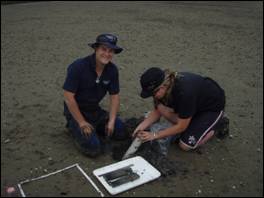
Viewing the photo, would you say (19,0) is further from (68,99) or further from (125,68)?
(68,99)

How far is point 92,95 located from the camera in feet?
12.0

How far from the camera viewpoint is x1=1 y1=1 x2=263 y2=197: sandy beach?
3.22 m

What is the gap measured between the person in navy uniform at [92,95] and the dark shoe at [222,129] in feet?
3.50

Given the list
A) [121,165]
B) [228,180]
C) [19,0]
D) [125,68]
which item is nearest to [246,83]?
[125,68]

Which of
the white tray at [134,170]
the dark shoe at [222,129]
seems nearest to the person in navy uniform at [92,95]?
the white tray at [134,170]

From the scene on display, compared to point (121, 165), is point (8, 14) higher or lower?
higher

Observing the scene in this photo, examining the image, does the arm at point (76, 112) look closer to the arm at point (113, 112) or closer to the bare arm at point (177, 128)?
the arm at point (113, 112)

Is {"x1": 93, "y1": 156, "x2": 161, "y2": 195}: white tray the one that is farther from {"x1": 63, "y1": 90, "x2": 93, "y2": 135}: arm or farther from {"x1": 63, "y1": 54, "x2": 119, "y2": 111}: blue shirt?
{"x1": 63, "y1": 54, "x2": 119, "y2": 111}: blue shirt

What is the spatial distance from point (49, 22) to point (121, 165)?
769 centimetres

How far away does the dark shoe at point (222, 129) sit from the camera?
12.9 ft

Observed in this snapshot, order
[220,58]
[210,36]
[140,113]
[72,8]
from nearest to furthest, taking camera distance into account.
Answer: [140,113] → [220,58] → [210,36] → [72,8]

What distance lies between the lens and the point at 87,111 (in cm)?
378

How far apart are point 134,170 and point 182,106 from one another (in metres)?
0.74

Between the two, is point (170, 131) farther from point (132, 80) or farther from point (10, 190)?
point (132, 80)
